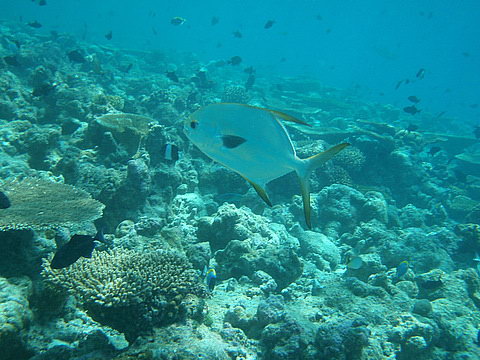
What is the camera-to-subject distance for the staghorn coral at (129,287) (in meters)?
2.75

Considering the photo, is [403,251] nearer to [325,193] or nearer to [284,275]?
[325,193]

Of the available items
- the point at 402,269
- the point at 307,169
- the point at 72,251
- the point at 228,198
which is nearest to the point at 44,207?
the point at 72,251

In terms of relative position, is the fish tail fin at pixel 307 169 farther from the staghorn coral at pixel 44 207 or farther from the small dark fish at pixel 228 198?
the small dark fish at pixel 228 198

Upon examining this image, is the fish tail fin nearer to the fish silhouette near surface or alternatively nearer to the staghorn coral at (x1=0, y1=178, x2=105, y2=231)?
the fish silhouette near surface

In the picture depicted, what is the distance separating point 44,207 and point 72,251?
4.96 feet

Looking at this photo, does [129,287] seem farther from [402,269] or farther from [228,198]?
[402,269]

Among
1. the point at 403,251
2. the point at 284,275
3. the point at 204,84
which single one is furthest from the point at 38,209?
the point at 204,84

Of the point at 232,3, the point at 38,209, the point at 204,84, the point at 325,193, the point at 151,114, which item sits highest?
the point at 232,3

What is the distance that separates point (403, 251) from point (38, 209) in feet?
25.7

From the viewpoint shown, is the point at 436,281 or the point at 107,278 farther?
the point at 436,281

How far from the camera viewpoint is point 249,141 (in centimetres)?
194

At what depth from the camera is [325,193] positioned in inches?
324

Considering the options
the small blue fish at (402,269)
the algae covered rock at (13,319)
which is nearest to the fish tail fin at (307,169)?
the algae covered rock at (13,319)

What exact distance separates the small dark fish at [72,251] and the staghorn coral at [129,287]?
1.29ft
